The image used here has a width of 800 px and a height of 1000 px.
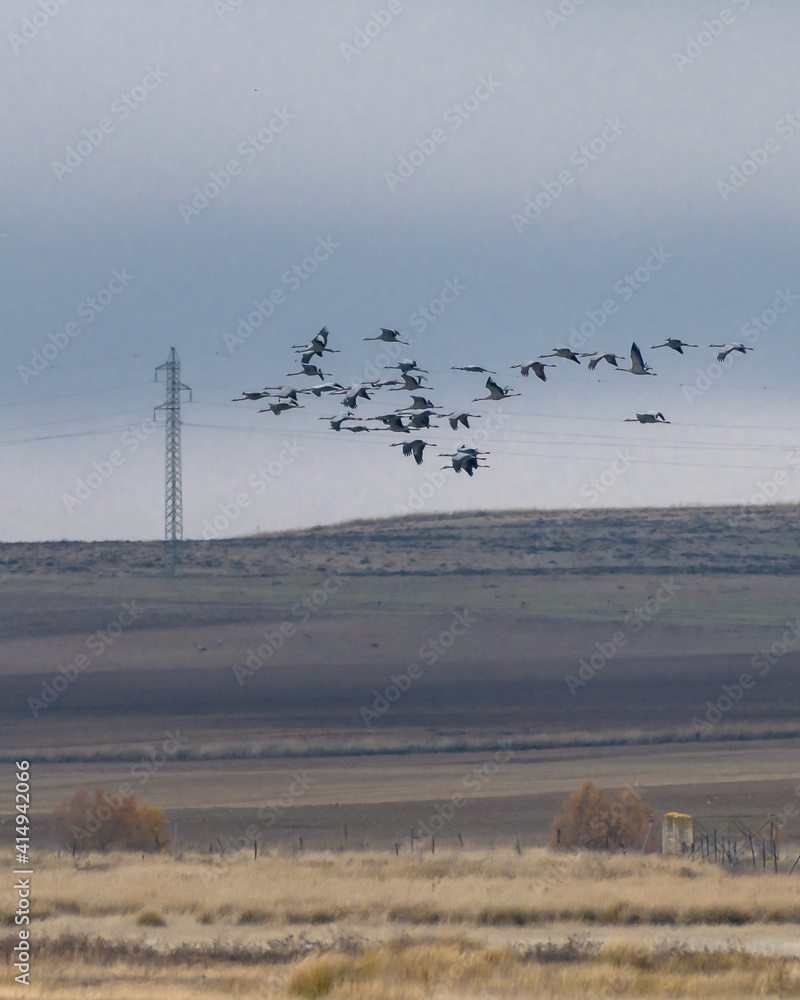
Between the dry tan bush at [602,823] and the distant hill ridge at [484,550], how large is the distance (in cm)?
8154

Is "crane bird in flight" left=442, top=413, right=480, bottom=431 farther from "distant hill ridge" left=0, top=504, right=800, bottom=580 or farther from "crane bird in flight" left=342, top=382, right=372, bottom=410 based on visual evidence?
"distant hill ridge" left=0, top=504, right=800, bottom=580

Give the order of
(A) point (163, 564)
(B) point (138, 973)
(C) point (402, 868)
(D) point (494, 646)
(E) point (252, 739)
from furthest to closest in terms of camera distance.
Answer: (A) point (163, 564) < (D) point (494, 646) < (E) point (252, 739) < (C) point (402, 868) < (B) point (138, 973)

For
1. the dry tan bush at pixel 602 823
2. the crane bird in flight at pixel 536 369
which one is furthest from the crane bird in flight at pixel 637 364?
the dry tan bush at pixel 602 823

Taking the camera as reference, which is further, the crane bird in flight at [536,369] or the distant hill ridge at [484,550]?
the distant hill ridge at [484,550]

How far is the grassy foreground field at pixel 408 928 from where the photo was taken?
24375 mm

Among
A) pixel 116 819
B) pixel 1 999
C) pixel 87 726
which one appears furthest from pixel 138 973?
pixel 87 726

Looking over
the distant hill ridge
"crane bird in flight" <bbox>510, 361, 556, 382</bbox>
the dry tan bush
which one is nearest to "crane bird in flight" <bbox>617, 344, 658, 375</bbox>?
"crane bird in flight" <bbox>510, 361, 556, 382</bbox>

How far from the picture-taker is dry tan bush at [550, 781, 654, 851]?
145ft

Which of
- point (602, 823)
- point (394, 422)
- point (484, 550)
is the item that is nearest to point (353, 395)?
point (394, 422)

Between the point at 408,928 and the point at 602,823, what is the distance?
50.7ft

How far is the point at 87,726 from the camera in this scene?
77938mm

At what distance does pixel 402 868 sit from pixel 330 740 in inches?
1420

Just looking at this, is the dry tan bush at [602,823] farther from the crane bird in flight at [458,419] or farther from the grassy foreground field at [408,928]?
the crane bird in flight at [458,419]

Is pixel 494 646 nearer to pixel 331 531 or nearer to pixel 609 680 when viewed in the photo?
pixel 609 680
